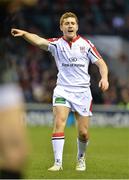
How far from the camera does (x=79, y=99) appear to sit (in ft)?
39.1

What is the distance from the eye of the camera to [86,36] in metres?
31.1

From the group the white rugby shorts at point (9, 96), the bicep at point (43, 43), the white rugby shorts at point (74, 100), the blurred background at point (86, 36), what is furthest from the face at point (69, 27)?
the blurred background at point (86, 36)

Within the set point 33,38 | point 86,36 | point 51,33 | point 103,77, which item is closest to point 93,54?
point 103,77

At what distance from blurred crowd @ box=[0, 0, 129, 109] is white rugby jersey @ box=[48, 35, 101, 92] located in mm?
14948

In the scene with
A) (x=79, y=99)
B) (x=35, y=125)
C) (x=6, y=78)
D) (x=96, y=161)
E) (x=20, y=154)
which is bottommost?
(x=35, y=125)

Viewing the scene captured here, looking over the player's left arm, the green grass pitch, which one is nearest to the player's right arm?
the player's left arm

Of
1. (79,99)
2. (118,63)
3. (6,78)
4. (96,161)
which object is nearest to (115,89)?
(118,63)

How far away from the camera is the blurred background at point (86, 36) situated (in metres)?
28.3

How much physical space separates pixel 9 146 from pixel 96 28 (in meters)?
26.5

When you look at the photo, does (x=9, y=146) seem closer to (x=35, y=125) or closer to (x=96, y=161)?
(x=96, y=161)

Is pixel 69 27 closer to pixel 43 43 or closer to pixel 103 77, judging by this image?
pixel 43 43

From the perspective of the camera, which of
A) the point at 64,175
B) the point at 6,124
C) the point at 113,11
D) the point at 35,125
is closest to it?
the point at 6,124

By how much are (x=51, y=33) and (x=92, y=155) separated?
16005mm

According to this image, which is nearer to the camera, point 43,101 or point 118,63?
point 43,101
